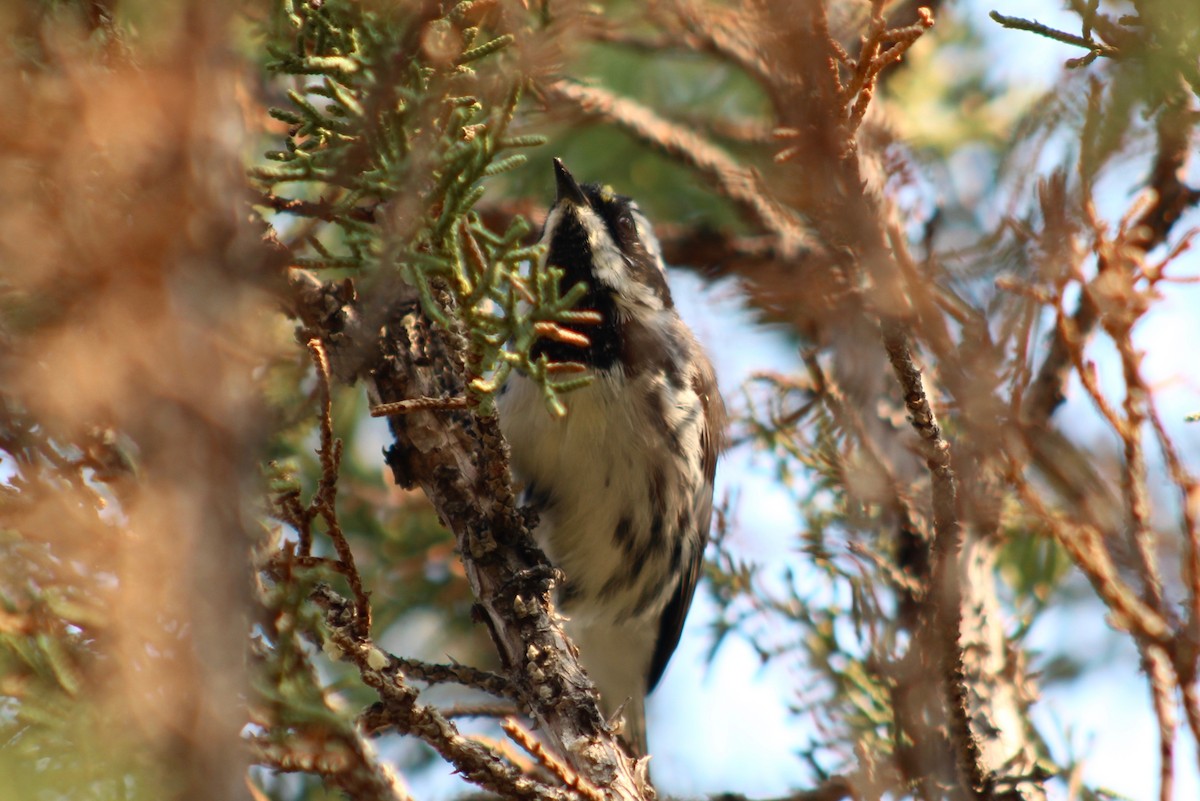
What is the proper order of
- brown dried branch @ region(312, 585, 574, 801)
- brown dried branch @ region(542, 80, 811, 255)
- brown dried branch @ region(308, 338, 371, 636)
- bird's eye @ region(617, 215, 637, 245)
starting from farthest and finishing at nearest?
brown dried branch @ region(542, 80, 811, 255), bird's eye @ region(617, 215, 637, 245), brown dried branch @ region(312, 585, 574, 801), brown dried branch @ region(308, 338, 371, 636)

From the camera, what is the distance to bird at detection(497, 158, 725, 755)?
3.84 meters

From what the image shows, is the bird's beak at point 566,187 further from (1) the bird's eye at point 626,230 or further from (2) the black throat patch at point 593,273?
(1) the bird's eye at point 626,230

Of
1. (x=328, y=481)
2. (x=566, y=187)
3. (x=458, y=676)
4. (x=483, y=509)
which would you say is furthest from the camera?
(x=566, y=187)

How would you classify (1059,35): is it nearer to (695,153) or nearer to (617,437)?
(617,437)

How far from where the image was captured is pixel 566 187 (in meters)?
4.07

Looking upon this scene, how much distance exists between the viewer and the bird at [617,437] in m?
3.84

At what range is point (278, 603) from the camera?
1961 mm

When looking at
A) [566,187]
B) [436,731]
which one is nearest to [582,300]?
[566,187]

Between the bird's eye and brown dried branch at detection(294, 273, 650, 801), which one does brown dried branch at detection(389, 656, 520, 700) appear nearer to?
brown dried branch at detection(294, 273, 650, 801)

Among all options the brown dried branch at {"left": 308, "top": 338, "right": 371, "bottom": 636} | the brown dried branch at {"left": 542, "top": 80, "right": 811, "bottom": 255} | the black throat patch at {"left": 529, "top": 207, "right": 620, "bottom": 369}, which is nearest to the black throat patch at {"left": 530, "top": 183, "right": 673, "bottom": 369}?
the black throat patch at {"left": 529, "top": 207, "right": 620, "bottom": 369}

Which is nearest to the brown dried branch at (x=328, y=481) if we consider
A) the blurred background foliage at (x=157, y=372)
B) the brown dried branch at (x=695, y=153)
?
the blurred background foliage at (x=157, y=372)

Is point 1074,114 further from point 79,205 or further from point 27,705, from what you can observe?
point 27,705

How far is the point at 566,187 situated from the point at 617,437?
98 centimetres

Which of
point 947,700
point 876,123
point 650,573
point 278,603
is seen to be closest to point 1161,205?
point 876,123
